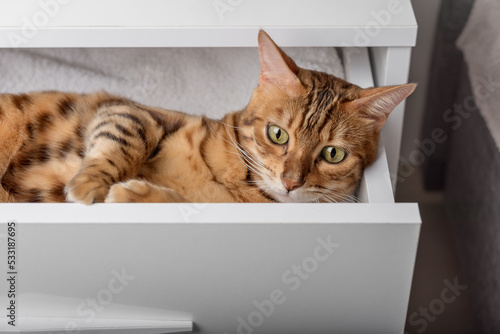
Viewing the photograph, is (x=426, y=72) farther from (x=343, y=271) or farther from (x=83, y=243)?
(x=83, y=243)

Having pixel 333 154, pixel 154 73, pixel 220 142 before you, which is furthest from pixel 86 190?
pixel 154 73

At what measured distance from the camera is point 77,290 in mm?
1001

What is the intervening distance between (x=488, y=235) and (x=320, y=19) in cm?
84

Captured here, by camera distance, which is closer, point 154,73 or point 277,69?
point 277,69

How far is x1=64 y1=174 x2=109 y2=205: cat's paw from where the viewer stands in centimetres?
99

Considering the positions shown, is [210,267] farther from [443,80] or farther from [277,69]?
[443,80]

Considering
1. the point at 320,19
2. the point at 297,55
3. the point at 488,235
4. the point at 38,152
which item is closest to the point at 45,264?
the point at 38,152

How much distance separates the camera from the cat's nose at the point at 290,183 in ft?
3.92

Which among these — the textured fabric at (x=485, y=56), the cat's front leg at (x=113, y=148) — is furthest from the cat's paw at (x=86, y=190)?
the textured fabric at (x=485, y=56)

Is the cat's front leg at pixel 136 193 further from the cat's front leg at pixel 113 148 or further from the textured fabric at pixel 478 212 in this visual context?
the textured fabric at pixel 478 212

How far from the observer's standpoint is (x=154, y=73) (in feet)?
5.71

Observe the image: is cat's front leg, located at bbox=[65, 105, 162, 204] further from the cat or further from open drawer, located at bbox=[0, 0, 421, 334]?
open drawer, located at bbox=[0, 0, 421, 334]

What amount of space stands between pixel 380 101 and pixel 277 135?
231 mm

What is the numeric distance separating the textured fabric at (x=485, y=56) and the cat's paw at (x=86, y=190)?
39.7 inches
